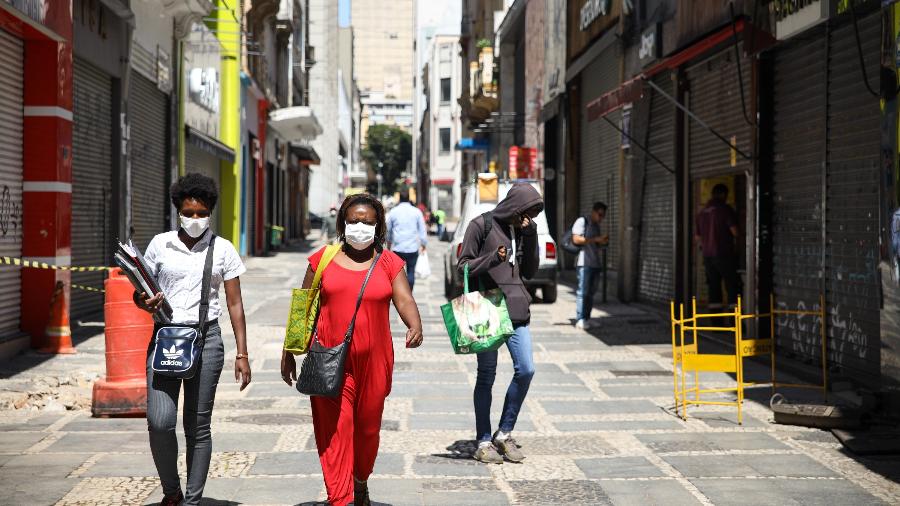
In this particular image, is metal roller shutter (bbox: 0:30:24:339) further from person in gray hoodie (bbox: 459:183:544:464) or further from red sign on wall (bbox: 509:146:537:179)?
red sign on wall (bbox: 509:146:537:179)

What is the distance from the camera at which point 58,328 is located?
1134 cm

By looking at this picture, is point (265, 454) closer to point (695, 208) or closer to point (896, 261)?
point (896, 261)

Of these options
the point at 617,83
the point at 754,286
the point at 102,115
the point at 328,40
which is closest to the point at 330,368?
the point at 754,286

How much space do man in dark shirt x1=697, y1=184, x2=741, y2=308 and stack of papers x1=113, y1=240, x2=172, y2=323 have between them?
946cm

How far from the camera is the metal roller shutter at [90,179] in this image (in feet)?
45.4

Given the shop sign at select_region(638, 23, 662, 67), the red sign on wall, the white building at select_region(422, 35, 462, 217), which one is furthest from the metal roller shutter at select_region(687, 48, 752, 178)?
the white building at select_region(422, 35, 462, 217)

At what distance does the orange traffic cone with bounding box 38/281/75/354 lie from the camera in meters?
11.3

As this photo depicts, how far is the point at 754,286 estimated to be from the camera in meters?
12.2

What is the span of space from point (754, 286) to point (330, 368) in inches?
324

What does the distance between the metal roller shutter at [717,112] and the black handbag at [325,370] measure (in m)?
8.41

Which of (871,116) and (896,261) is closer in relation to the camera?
(896,261)

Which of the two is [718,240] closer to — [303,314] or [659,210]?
[659,210]

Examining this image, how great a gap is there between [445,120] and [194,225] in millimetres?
76910

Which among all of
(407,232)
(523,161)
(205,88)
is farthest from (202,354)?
(523,161)
